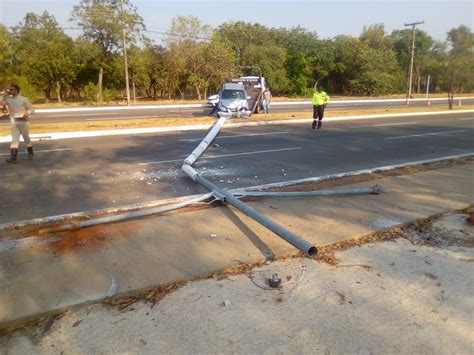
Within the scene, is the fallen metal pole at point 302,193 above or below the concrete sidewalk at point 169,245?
above

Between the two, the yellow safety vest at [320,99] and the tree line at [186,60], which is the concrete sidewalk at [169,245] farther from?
the tree line at [186,60]

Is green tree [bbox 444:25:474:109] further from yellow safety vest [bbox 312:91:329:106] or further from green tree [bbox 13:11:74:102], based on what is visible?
green tree [bbox 13:11:74:102]

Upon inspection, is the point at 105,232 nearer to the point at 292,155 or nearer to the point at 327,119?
the point at 292,155

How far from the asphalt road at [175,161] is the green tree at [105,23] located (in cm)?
2919

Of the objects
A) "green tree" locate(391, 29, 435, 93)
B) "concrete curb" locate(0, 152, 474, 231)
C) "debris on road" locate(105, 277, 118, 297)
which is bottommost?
"debris on road" locate(105, 277, 118, 297)

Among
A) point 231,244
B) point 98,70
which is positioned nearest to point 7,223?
point 231,244

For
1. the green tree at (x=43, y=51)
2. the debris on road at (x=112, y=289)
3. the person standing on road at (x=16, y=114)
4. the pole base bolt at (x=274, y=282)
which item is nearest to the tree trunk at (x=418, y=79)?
the green tree at (x=43, y=51)

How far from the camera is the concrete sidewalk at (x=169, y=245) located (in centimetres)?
368

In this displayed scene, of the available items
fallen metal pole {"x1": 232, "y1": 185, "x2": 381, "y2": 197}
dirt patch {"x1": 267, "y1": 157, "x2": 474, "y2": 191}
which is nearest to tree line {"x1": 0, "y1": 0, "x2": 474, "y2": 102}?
dirt patch {"x1": 267, "y1": 157, "x2": 474, "y2": 191}

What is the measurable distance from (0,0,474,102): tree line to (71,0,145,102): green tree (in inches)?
3.8

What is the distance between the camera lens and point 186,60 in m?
45.6

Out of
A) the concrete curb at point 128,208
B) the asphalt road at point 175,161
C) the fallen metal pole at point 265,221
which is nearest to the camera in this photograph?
the fallen metal pole at point 265,221

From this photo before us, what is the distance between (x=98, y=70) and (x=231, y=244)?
4496 cm

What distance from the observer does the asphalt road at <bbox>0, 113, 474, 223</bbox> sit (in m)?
6.91
